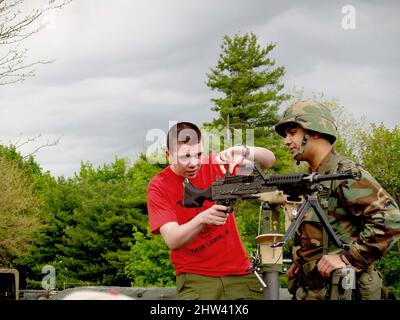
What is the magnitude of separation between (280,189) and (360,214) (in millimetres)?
677

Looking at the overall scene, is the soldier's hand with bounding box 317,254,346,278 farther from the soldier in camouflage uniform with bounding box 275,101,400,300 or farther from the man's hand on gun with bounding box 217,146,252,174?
the man's hand on gun with bounding box 217,146,252,174

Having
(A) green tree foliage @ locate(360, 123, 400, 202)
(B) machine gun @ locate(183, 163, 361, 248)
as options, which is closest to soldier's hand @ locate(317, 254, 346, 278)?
(B) machine gun @ locate(183, 163, 361, 248)

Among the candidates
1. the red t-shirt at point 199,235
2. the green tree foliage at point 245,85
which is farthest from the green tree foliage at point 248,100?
the red t-shirt at point 199,235

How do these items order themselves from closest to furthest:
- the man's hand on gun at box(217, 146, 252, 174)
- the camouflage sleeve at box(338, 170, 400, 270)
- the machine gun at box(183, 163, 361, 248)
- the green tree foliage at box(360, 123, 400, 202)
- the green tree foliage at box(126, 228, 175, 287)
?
1. the machine gun at box(183, 163, 361, 248)
2. the camouflage sleeve at box(338, 170, 400, 270)
3. the man's hand on gun at box(217, 146, 252, 174)
4. the green tree foliage at box(126, 228, 175, 287)
5. the green tree foliage at box(360, 123, 400, 202)

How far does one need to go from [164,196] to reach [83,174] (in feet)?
224

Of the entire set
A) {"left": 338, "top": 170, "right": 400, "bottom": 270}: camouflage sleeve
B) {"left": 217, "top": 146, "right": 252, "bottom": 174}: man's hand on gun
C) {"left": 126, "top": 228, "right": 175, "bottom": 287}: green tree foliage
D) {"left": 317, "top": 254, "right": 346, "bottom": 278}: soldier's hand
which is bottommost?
{"left": 126, "top": 228, "right": 175, "bottom": 287}: green tree foliage

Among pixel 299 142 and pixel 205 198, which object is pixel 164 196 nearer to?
pixel 205 198

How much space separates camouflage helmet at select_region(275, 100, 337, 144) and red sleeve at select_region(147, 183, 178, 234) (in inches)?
42.6

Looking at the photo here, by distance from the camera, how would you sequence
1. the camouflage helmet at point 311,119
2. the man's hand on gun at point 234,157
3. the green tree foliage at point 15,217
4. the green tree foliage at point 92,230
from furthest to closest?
the green tree foliage at point 92,230, the green tree foliage at point 15,217, the man's hand on gun at point 234,157, the camouflage helmet at point 311,119

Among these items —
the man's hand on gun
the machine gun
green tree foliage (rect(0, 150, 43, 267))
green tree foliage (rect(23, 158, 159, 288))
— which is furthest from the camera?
green tree foliage (rect(23, 158, 159, 288))

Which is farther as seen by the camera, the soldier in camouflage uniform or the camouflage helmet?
the camouflage helmet

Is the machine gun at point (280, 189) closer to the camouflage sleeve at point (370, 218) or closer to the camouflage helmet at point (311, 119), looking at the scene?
the camouflage sleeve at point (370, 218)

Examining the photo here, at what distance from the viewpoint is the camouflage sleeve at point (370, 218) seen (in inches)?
201

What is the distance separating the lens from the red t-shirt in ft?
20.0
